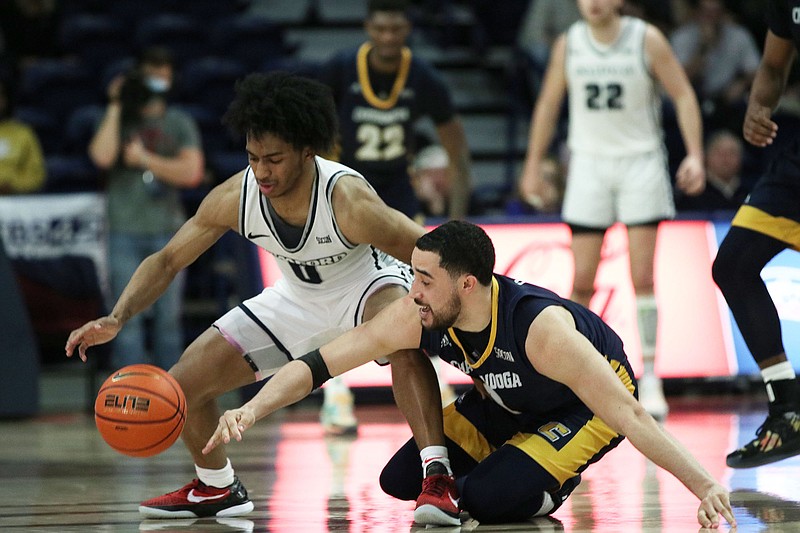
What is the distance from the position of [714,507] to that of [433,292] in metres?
1.04

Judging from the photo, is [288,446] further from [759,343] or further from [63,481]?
[759,343]

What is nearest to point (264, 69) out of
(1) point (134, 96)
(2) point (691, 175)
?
(1) point (134, 96)

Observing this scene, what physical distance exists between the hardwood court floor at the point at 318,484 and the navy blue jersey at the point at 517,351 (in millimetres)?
396

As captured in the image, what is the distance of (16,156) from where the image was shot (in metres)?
9.00

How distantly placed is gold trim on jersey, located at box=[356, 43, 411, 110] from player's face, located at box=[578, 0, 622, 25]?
1.02 metres

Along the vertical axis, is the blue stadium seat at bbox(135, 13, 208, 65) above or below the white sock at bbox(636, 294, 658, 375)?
above

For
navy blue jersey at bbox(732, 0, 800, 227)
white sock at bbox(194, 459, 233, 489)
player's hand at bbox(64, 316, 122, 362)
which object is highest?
navy blue jersey at bbox(732, 0, 800, 227)

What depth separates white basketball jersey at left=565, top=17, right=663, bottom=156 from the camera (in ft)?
24.2

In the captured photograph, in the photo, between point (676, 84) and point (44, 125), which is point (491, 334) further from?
point (44, 125)

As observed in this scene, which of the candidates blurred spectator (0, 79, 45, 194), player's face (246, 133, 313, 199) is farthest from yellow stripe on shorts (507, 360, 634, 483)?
blurred spectator (0, 79, 45, 194)

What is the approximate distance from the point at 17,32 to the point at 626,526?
28.6ft

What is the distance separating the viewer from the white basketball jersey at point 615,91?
7.37m

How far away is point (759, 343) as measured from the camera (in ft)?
17.3

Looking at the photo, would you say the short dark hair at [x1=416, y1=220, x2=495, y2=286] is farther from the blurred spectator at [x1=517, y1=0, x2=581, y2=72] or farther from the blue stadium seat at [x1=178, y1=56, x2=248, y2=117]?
the blurred spectator at [x1=517, y1=0, x2=581, y2=72]
